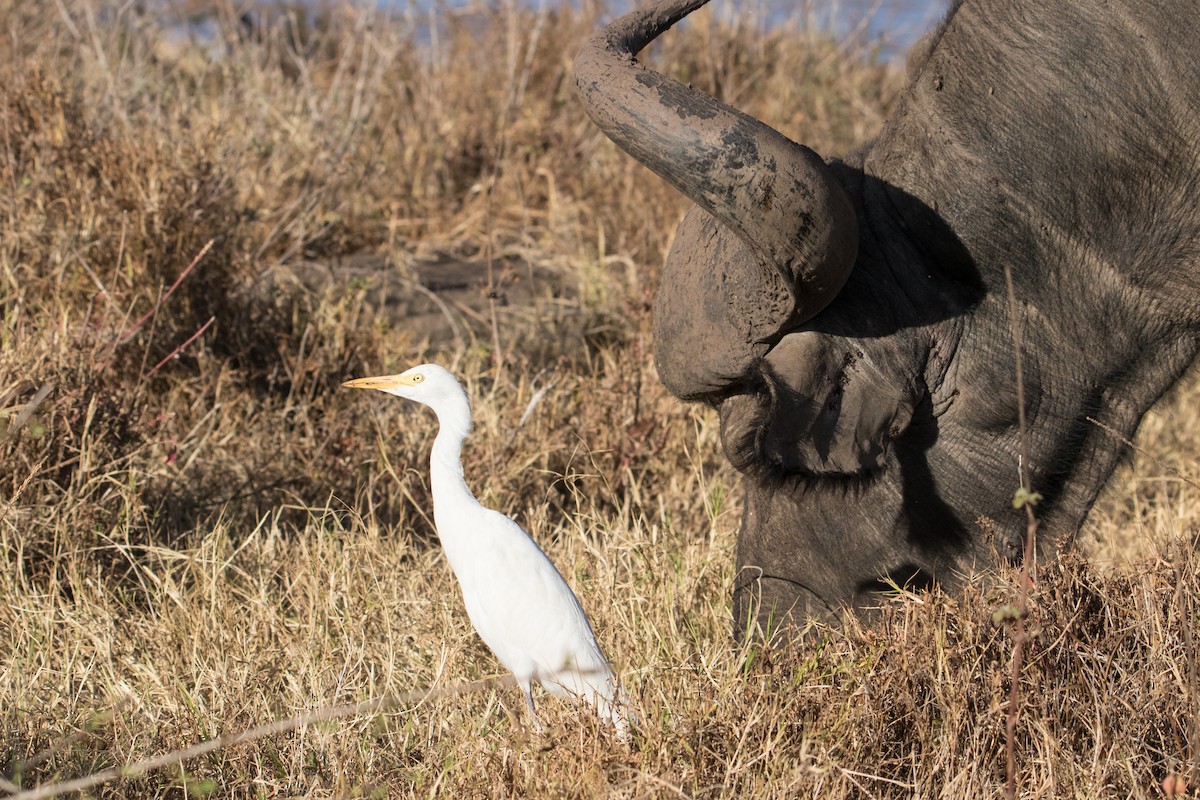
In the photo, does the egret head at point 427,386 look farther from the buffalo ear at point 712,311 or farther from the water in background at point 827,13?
the water in background at point 827,13

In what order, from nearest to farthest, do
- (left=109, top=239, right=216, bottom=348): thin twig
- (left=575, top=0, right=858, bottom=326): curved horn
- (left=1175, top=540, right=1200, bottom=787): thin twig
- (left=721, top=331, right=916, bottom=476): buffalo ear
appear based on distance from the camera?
(left=575, top=0, right=858, bottom=326): curved horn → (left=1175, top=540, right=1200, bottom=787): thin twig → (left=721, top=331, right=916, bottom=476): buffalo ear → (left=109, top=239, right=216, bottom=348): thin twig

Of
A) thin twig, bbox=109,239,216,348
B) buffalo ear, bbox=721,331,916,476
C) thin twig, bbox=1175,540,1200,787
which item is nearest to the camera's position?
thin twig, bbox=1175,540,1200,787

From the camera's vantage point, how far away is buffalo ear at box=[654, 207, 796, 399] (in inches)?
110

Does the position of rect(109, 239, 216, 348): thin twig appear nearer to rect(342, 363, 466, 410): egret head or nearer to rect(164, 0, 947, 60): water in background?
rect(342, 363, 466, 410): egret head

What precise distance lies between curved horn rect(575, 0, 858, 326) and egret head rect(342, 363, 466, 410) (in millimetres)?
761

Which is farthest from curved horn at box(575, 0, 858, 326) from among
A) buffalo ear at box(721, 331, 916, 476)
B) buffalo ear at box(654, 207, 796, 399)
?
buffalo ear at box(721, 331, 916, 476)

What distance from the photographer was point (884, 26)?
10656mm

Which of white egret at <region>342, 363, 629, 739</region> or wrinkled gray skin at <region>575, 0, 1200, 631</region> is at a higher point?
wrinkled gray skin at <region>575, 0, 1200, 631</region>

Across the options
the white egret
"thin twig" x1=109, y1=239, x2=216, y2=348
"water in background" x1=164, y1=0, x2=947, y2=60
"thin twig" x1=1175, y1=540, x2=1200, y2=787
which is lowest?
"water in background" x1=164, y1=0, x2=947, y2=60

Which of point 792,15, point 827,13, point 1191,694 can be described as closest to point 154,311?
point 1191,694

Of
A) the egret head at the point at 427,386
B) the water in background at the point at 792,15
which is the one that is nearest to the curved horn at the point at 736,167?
the egret head at the point at 427,386

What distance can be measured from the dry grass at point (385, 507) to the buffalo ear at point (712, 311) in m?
0.67

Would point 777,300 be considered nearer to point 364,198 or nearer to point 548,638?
point 548,638

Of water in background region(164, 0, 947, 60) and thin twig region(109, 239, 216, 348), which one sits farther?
water in background region(164, 0, 947, 60)
